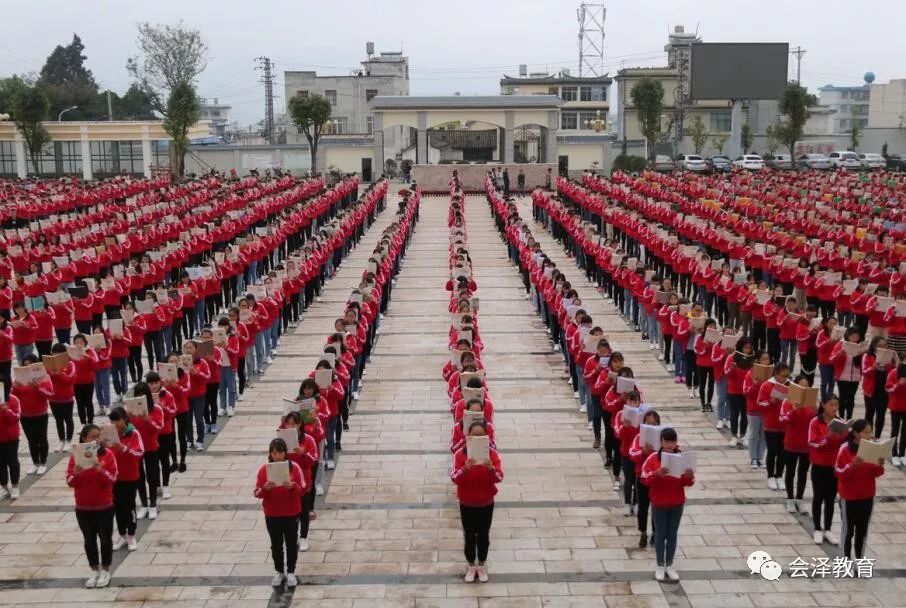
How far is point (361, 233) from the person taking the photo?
102ft

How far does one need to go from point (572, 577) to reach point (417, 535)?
165 centimetres

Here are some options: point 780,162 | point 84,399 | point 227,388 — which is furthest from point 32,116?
point 780,162

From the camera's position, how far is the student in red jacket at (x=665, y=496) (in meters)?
7.93

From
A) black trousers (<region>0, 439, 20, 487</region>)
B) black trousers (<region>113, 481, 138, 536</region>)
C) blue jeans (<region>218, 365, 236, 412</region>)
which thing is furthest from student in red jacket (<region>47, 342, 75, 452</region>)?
black trousers (<region>113, 481, 138, 536</region>)

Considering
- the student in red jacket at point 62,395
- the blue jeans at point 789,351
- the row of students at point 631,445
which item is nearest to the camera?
the row of students at point 631,445

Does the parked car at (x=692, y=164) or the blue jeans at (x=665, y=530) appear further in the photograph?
the parked car at (x=692, y=164)

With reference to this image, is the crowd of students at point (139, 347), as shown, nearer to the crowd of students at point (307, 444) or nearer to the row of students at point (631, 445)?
the crowd of students at point (307, 444)

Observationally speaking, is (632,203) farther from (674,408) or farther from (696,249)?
(674,408)

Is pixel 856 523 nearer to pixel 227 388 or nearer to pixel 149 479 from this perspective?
pixel 149 479

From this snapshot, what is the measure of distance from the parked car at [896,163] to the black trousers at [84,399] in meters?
54.5

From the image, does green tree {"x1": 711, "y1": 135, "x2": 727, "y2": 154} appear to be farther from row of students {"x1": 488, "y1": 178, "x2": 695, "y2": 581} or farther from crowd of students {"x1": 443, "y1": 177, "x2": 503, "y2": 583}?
crowd of students {"x1": 443, "y1": 177, "x2": 503, "y2": 583}

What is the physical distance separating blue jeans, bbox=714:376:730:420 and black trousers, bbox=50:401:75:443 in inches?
306

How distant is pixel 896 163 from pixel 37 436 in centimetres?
5998

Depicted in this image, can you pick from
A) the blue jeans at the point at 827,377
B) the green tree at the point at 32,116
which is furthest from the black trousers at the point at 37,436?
the green tree at the point at 32,116
